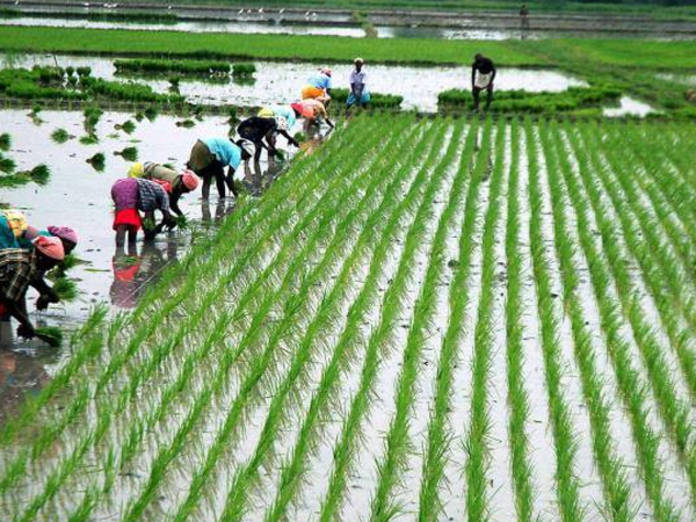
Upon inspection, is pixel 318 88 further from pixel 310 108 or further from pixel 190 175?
pixel 190 175

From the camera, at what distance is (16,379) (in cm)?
584

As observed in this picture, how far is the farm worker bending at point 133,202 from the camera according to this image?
819 centimetres

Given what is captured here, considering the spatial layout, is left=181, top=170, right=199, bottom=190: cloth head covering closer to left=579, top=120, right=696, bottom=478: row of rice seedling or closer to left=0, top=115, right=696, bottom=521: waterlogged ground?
left=0, top=115, right=696, bottom=521: waterlogged ground

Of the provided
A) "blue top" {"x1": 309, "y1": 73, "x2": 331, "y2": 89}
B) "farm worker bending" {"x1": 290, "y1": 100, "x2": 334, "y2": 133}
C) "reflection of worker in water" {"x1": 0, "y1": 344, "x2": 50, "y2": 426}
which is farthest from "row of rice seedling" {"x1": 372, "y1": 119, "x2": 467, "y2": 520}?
"blue top" {"x1": 309, "y1": 73, "x2": 331, "y2": 89}

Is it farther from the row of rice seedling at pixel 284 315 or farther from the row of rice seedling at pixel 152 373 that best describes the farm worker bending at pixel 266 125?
the row of rice seedling at pixel 152 373

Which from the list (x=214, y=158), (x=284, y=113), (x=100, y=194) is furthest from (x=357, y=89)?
(x=214, y=158)

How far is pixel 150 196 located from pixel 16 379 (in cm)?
270

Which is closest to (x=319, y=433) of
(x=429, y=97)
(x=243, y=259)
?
(x=243, y=259)

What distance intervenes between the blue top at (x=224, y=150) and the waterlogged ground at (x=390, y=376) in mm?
469

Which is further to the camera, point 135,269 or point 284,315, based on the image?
point 135,269

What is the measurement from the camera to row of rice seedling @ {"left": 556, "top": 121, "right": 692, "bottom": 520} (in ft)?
16.6

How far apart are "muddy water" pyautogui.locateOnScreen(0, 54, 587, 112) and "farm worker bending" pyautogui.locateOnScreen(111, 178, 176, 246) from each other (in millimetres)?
8709

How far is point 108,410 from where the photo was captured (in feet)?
17.6

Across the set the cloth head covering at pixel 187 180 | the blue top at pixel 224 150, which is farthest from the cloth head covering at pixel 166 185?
the blue top at pixel 224 150
